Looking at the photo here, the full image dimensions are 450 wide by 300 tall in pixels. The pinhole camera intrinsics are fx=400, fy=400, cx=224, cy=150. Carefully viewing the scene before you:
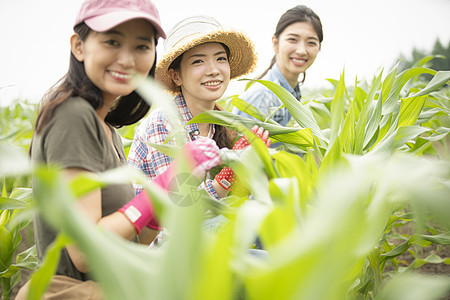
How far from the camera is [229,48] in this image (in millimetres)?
1465

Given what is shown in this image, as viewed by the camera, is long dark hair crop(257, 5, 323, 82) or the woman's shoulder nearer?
the woman's shoulder

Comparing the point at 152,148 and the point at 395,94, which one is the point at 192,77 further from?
the point at 395,94

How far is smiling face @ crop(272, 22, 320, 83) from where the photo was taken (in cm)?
204

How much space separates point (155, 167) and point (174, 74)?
0.37 metres

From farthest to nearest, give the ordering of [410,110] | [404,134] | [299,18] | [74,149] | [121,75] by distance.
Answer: [299,18], [410,110], [404,134], [121,75], [74,149]

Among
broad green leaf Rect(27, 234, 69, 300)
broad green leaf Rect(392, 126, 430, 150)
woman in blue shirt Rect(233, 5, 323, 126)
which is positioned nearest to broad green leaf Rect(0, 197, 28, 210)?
broad green leaf Rect(27, 234, 69, 300)

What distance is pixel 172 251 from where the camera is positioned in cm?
35

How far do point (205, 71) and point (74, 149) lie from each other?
0.75 meters

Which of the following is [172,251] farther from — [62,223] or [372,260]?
[372,260]

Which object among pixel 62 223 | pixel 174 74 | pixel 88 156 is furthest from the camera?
pixel 174 74

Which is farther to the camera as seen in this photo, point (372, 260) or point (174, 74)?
point (174, 74)

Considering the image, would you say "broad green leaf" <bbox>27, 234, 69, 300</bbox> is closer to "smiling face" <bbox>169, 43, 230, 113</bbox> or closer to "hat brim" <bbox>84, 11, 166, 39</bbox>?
"hat brim" <bbox>84, 11, 166, 39</bbox>

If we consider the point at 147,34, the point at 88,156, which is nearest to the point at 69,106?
the point at 88,156

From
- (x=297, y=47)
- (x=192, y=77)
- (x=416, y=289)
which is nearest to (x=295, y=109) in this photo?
→ (x=192, y=77)
